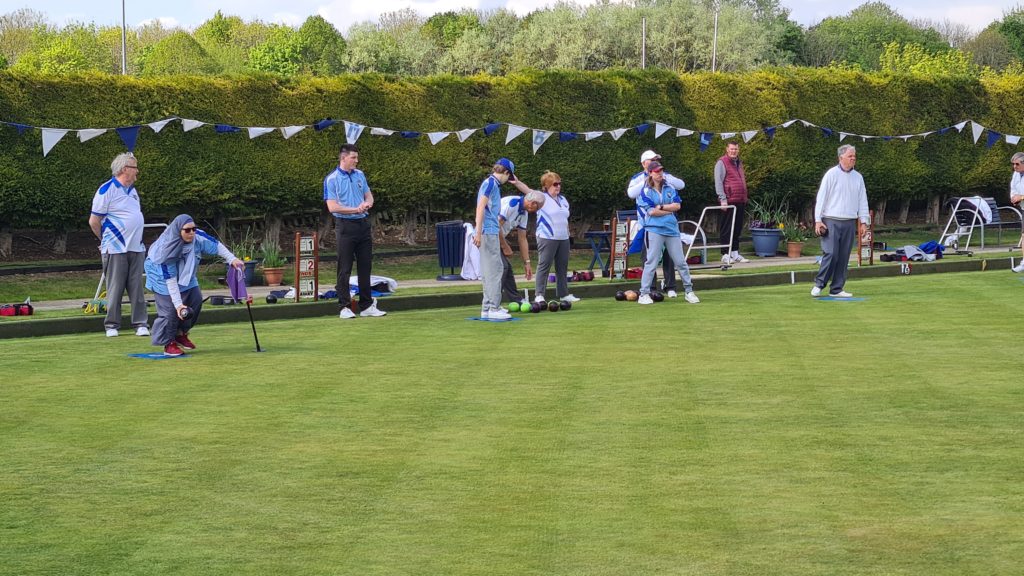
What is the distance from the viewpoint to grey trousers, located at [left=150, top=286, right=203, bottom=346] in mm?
11023

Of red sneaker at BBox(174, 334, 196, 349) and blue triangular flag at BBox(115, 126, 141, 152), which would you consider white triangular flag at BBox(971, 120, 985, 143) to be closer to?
blue triangular flag at BBox(115, 126, 141, 152)

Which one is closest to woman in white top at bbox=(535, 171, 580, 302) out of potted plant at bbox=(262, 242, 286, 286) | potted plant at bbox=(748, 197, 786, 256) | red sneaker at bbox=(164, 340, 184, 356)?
potted plant at bbox=(262, 242, 286, 286)

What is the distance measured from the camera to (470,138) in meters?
21.5

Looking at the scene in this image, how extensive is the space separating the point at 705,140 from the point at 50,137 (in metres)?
11.2

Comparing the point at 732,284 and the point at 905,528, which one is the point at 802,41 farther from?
the point at 905,528

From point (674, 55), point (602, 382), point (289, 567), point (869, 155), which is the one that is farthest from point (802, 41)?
point (289, 567)

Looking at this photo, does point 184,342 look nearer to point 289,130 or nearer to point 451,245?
point 451,245

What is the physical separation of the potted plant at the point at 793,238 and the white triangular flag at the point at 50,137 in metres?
11.1

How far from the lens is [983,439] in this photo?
23.2 ft

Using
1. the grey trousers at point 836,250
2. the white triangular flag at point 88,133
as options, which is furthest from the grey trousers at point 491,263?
the white triangular flag at point 88,133

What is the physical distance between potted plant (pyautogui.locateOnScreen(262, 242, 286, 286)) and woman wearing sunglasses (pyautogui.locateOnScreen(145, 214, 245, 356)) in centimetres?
635

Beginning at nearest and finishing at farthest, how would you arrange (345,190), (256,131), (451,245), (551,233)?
(345,190), (551,233), (451,245), (256,131)

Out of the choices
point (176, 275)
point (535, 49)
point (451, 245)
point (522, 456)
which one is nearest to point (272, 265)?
point (451, 245)

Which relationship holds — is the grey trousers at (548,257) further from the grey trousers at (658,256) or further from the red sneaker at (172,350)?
the red sneaker at (172,350)
